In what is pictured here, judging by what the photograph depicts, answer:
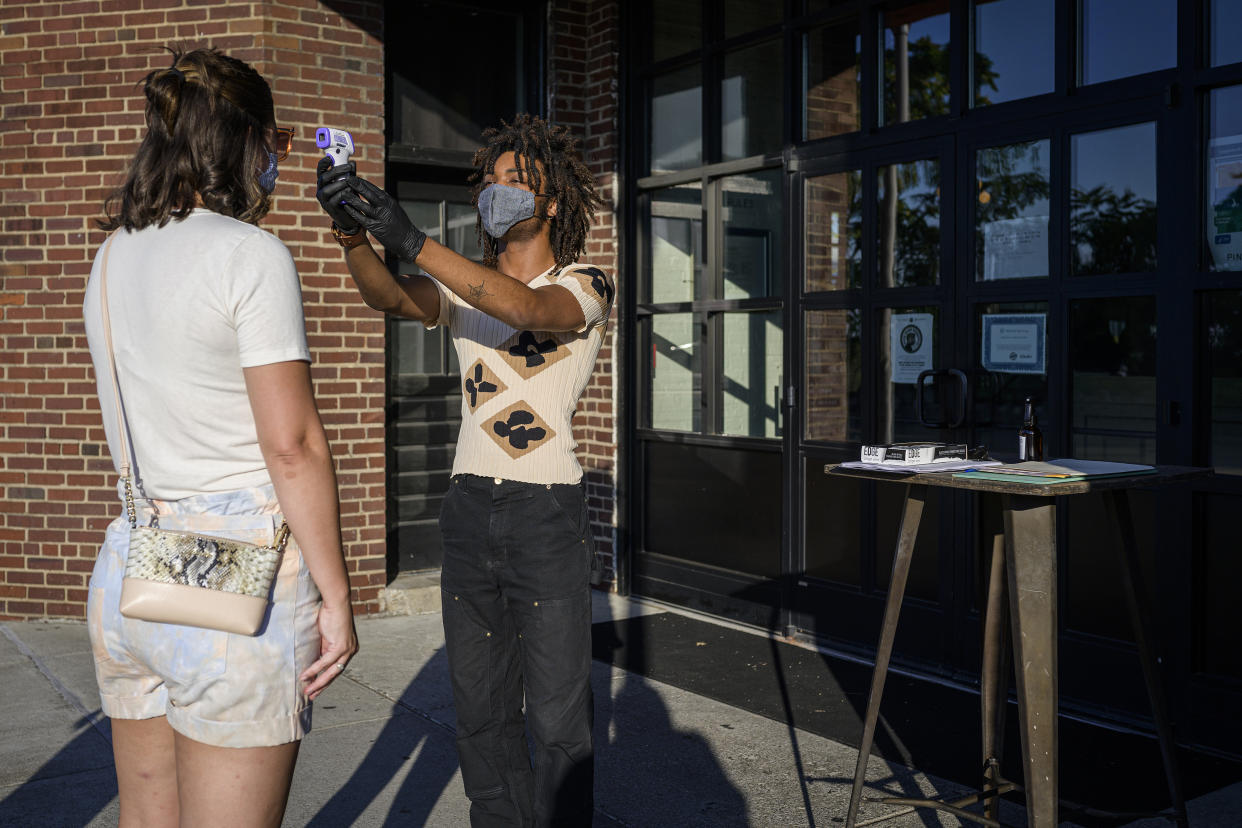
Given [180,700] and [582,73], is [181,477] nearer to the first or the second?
[180,700]

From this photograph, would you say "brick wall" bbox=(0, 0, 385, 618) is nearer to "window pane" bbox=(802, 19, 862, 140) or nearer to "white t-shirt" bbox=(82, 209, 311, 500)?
"window pane" bbox=(802, 19, 862, 140)

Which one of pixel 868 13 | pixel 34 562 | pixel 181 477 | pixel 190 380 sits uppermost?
pixel 868 13

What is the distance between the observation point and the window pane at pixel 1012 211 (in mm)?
5129

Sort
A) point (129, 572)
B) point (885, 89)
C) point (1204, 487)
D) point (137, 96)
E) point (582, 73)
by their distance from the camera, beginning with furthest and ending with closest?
point (582, 73), point (137, 96), point (885, 89), point (1204, 487), point (129, 572)

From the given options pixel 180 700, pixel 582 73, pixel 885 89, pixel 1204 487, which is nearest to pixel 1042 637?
pixel 1204 487

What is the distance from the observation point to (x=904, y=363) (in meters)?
5.74

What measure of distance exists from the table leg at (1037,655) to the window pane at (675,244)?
13.1 feet

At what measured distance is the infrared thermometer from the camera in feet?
7.77

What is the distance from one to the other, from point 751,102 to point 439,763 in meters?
4.03

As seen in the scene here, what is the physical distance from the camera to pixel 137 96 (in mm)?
6605

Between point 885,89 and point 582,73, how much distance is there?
7.88ft

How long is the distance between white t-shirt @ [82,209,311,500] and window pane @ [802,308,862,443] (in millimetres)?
4279

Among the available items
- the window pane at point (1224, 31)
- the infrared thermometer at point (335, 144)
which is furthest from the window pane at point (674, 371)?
the infrared thermometer at point (335, 144)

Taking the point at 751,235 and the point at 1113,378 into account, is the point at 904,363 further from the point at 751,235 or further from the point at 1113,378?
the point at 751,235
